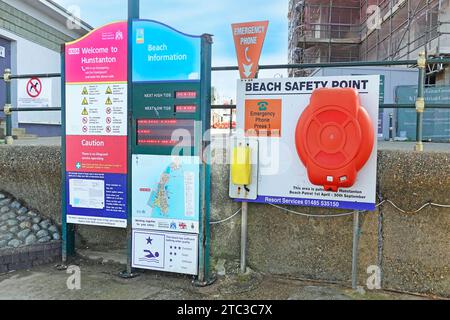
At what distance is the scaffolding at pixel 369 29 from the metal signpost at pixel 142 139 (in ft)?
38.9

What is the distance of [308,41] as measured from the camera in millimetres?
21734

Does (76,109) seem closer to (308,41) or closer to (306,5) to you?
(308,41)

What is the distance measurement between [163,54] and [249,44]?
76 centimetres

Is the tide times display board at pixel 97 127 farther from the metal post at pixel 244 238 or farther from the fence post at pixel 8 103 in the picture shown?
the fence post at pixel 8 103

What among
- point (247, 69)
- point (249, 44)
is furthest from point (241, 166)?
point (249, 44)

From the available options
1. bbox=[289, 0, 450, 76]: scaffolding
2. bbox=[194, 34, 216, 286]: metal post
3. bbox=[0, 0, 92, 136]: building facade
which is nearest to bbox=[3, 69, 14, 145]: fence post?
bbox=[194, 34, 216, 286]: metal post

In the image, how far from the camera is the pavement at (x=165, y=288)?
11.1 ft

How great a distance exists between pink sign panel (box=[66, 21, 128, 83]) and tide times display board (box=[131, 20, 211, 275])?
5.4 inches

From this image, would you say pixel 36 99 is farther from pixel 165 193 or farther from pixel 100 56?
pixel 165 193

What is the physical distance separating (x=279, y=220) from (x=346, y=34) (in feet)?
68.4

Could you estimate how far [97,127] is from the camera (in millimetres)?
3932

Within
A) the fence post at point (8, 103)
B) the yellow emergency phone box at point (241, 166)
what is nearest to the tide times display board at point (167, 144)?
the yellow emergency phone box at point (241, 166)
